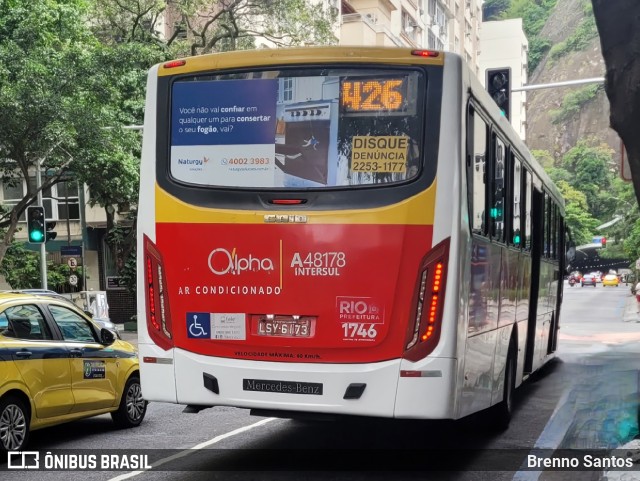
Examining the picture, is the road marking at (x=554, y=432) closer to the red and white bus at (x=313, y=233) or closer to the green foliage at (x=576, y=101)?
A: the red and white bus at (x=313, y=233)

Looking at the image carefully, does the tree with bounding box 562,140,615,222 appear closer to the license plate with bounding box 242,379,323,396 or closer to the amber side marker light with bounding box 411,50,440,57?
the amber side marker light with bounding box 411,50,440,57

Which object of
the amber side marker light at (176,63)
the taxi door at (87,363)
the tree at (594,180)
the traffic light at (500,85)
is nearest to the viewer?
the amber side marker light at (176,63)

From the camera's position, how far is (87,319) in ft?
32.8

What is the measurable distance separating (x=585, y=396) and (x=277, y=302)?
762 centimetres

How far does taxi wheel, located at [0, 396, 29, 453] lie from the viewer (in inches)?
322

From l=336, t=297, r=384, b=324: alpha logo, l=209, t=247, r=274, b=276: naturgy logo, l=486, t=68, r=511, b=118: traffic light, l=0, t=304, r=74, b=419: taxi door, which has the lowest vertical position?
l=0, t=304, r=74, b=419: taxi door

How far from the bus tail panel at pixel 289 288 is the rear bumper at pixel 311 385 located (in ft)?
0.27

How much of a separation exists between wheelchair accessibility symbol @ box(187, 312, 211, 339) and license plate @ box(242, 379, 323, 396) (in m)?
0.51

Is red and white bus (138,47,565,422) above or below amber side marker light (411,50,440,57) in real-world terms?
below

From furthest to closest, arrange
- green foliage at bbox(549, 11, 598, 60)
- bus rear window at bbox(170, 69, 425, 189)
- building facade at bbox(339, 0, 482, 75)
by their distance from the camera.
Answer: green foliage at bbox(549, 11, 598, 60) → building facade at bbox(339, 0, 482, 75) → bus rear window at bbox(170, 69, 425, 189)

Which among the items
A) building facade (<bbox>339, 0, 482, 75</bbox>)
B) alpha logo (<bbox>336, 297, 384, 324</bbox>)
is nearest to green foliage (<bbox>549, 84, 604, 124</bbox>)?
building facade (<bbox>339, 0, 482, 75</bbox>)

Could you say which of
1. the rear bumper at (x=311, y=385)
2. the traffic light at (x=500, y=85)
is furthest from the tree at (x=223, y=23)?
the rear bumper at (x=311, y=385)

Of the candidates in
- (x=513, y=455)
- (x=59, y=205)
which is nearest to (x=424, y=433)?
(x=513, y=455)

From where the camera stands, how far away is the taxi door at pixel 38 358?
8.58 m
